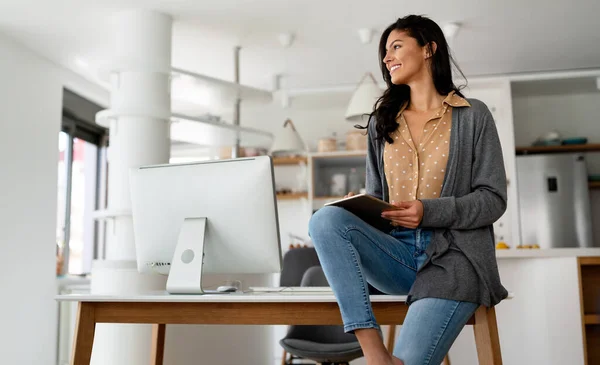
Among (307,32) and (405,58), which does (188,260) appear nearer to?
(405,58)

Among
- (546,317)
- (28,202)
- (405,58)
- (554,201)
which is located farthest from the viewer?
(554,201)

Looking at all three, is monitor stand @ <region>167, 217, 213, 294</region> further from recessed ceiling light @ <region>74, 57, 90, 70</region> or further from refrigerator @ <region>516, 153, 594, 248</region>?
refrigerator @ <region>516, 153, 594, 248</region>

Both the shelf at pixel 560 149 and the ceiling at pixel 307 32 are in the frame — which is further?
the shelf at pixel 560 149

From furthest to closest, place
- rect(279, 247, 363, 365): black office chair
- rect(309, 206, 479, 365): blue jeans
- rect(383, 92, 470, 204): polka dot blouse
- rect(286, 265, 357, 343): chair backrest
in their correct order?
rect(286, 265, 357, 343): chair backrest < rect(279, 247, 363, 365): black office chair < rect(383, 92, 470, 204): polka dot blouse < rect(309, 206, 479, 365): blue jeans

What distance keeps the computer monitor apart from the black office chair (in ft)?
3.46

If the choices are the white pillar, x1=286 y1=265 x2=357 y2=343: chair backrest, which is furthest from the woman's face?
the white pillar

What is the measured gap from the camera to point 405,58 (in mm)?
1735

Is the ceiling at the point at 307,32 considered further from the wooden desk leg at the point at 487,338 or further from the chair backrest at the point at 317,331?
the wooden desk leg at the point at 487,338

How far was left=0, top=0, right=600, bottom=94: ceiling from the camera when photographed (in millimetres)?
3926

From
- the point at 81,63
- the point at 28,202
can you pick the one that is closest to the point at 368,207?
the point at 28,202

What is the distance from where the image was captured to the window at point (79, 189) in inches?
212

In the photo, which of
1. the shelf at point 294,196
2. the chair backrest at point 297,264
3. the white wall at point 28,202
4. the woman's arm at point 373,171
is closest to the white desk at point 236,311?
the woman's arm at point 373,171

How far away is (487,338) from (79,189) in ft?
16.3

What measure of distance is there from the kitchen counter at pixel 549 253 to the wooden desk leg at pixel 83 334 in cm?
232
